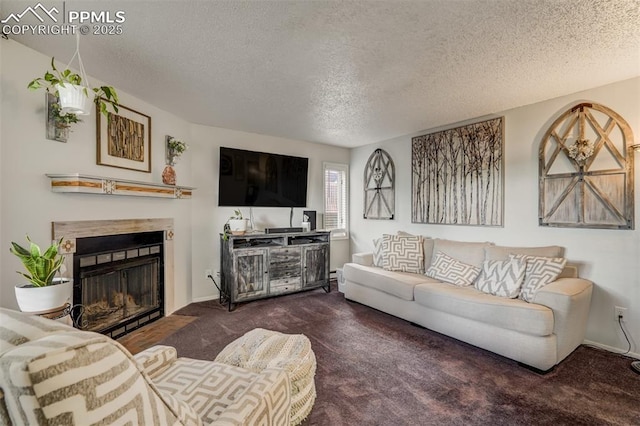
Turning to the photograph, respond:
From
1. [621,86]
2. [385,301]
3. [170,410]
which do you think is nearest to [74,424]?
[170,410]

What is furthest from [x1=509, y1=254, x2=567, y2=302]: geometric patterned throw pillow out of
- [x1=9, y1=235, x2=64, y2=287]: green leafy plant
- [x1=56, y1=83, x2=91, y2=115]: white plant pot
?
[x1=56, y1=83, x2=91, y2=115]: white plant pot

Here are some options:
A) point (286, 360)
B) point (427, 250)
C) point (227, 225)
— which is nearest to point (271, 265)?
point (227, 225)

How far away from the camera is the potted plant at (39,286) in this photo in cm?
170

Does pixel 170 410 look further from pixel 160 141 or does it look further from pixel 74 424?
pixel 160 141

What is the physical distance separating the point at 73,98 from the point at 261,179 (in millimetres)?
2604

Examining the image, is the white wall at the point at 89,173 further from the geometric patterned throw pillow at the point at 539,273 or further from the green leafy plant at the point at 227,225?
the geometric patterned throw pillow at the point at 539,273

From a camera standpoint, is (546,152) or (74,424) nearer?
(74,424)

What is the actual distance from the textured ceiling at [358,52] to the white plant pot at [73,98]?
1.32ft

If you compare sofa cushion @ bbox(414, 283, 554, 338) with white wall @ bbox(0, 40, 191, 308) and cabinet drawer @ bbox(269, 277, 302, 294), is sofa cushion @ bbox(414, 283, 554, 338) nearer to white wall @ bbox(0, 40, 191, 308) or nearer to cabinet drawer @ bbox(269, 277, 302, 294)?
cabinet drawer @ bbox(269, 277, 302, 294)

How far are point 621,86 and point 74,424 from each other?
13.3ft

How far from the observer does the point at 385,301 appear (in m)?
3.44

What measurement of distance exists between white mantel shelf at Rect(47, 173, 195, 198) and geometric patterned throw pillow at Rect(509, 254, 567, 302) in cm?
369

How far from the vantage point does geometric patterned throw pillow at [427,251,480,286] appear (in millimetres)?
3152

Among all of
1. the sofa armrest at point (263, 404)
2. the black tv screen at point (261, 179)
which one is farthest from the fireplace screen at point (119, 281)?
the sofa armrest at point (263, 404)
